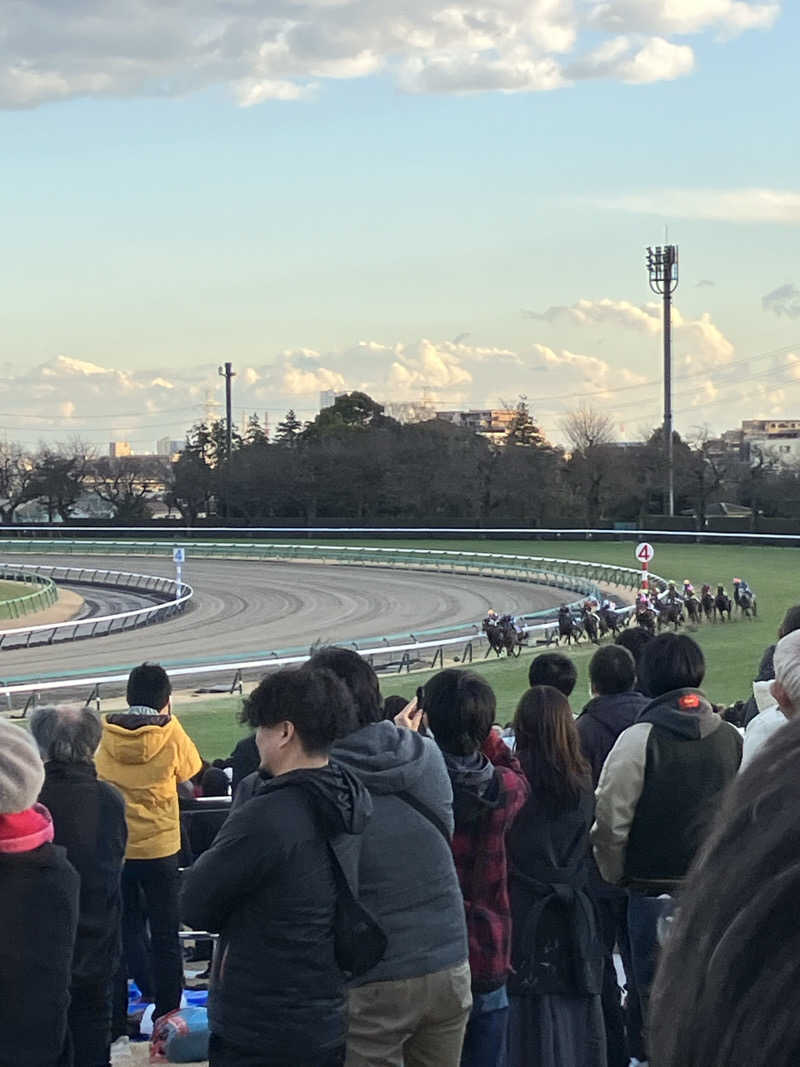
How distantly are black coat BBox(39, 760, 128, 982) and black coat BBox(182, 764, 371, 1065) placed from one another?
3.43 feet

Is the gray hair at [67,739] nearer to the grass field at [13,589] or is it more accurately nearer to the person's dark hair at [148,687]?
the person's dark hair at [148,687]

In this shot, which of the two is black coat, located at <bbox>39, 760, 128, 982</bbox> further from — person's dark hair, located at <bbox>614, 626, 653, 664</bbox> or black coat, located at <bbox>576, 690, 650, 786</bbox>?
person's dark hair, located at <bbox>614, 626, 653, 664</bbox>

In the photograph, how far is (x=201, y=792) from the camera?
739 centimetres

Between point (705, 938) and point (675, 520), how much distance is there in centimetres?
5982

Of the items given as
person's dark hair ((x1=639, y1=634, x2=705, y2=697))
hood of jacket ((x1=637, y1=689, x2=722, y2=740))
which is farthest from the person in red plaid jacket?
person's dark hair ((x1=639, y1=634, x2=705, y2=697))

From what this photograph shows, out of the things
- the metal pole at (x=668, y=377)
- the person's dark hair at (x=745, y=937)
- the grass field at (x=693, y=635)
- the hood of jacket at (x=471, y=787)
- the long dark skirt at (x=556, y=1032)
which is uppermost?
the metal pole at (x=668, y=377)

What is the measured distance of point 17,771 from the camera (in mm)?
3311

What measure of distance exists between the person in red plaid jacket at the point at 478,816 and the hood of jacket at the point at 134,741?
167cm

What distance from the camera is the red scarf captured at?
3320 millimetres

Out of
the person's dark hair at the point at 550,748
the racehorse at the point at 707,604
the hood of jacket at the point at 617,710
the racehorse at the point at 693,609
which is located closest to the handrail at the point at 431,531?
the racehorse at the point at 707,604

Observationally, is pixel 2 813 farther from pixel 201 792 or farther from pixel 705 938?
pixel 201 792

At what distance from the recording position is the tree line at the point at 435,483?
65812 mm

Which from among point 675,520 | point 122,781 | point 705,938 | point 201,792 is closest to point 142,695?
point 122,781

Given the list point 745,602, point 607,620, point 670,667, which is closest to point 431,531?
point 745,602
